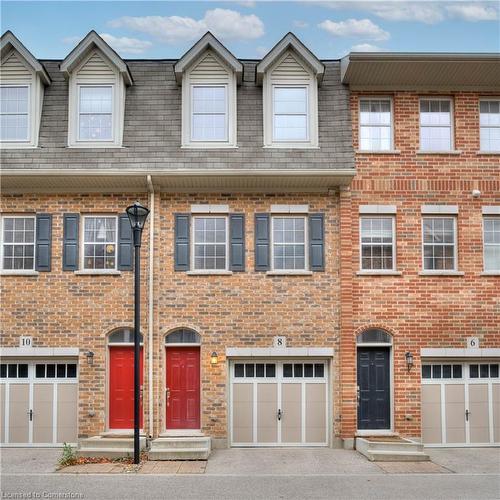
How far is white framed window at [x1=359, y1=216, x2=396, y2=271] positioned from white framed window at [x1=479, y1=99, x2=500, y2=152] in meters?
3.18

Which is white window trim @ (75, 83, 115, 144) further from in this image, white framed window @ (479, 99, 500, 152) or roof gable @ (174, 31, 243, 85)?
white framed window @ (479, 99, 500, 152)

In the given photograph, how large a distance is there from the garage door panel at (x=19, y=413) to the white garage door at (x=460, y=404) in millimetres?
9755

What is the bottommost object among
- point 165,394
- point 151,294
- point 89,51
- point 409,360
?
point 165,394

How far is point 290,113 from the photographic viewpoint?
642 inches

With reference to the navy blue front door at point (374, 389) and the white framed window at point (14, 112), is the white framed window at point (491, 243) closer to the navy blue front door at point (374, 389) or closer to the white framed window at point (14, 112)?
the navy blue front door at point (374, 389)

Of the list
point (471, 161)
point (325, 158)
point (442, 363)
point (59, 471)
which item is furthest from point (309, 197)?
point (59, 471)

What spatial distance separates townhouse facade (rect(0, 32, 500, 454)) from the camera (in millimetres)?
15695

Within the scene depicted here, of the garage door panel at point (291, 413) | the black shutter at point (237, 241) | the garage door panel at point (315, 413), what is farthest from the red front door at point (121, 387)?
the garage door panel at point (315, 413)

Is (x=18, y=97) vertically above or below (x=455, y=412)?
above

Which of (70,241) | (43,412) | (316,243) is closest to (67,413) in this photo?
(43,412)

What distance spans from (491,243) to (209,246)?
7.12 metres

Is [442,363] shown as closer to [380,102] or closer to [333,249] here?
[333,249]

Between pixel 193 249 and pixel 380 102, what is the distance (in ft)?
20.0

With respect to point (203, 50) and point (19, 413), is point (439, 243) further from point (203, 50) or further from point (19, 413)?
point (19, 413)
